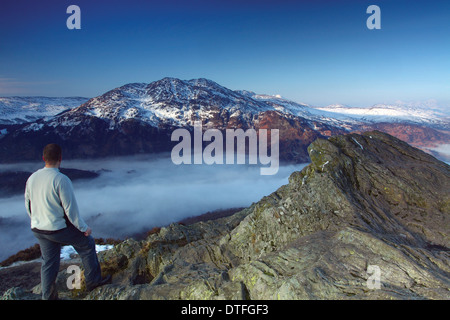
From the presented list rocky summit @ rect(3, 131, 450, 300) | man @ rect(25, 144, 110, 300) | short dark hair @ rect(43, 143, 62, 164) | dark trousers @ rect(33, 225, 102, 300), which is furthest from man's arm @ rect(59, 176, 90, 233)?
rocky summit @ rect(3, 131, 450, 300)

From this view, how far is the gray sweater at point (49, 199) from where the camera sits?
739 centimetres

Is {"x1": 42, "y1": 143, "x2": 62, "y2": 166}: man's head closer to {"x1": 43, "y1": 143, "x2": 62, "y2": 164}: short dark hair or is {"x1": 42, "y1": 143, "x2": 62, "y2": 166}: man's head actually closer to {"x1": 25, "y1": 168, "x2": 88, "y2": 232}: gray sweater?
{"x1": 43, "y1": 143, "x2": 62, "y2": 164}: short dark hair

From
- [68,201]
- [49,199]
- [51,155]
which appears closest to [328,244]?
[68,201]

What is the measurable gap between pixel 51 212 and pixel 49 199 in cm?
46

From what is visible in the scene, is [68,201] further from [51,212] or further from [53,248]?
[53,248]

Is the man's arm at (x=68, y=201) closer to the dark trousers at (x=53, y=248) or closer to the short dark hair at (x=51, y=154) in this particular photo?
the dark trousers at (x=53, y=248)

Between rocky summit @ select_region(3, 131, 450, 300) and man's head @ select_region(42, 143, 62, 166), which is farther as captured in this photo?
rocky summit @ select_region(3, 131, 450, 300)

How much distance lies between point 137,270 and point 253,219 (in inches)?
445

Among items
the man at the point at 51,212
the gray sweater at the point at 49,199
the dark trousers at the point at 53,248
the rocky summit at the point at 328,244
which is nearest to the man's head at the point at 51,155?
the man at the point at 51,212

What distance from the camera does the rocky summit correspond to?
8229mm

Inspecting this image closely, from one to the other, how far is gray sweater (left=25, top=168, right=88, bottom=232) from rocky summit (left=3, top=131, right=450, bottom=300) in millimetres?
5017

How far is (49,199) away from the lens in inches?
293

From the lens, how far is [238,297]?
330 inches
